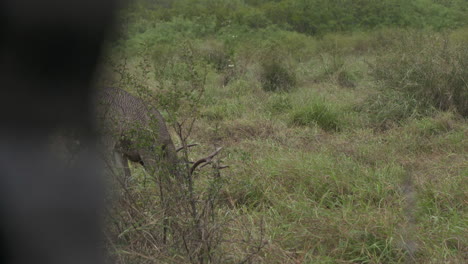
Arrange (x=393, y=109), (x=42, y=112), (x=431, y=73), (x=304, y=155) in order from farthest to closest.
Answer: (x=431, y=73) < (x=393, y=109) < (x=304, y=155) < (x=42, y=112)

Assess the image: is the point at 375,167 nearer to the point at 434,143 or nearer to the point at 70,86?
the point at 434,143

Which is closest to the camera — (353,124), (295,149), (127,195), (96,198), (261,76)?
(96,198)

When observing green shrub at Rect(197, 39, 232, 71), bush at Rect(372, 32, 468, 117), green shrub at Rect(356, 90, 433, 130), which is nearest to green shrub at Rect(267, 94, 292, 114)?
green shrub at Rect(356, 90, 433, 130)

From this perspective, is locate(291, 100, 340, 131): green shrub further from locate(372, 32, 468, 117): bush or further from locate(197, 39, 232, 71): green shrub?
locate(197, 39, 232, 71): green shrub

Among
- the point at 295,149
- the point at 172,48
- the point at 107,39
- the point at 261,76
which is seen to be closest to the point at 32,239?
the point at 107,39

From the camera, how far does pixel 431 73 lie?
607cm

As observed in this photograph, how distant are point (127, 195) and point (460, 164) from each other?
3.03 m

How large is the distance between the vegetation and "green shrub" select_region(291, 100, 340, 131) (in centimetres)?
2

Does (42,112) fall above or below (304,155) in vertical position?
above

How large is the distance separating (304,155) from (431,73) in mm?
2686

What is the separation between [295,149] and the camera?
4824 mm

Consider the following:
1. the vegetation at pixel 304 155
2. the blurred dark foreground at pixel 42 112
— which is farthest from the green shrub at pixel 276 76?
the blurred dark foreground at pixel 42 112

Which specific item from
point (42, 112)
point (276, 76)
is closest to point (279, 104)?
point (276, 76)

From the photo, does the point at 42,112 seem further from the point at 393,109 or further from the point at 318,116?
the point at 393,109
